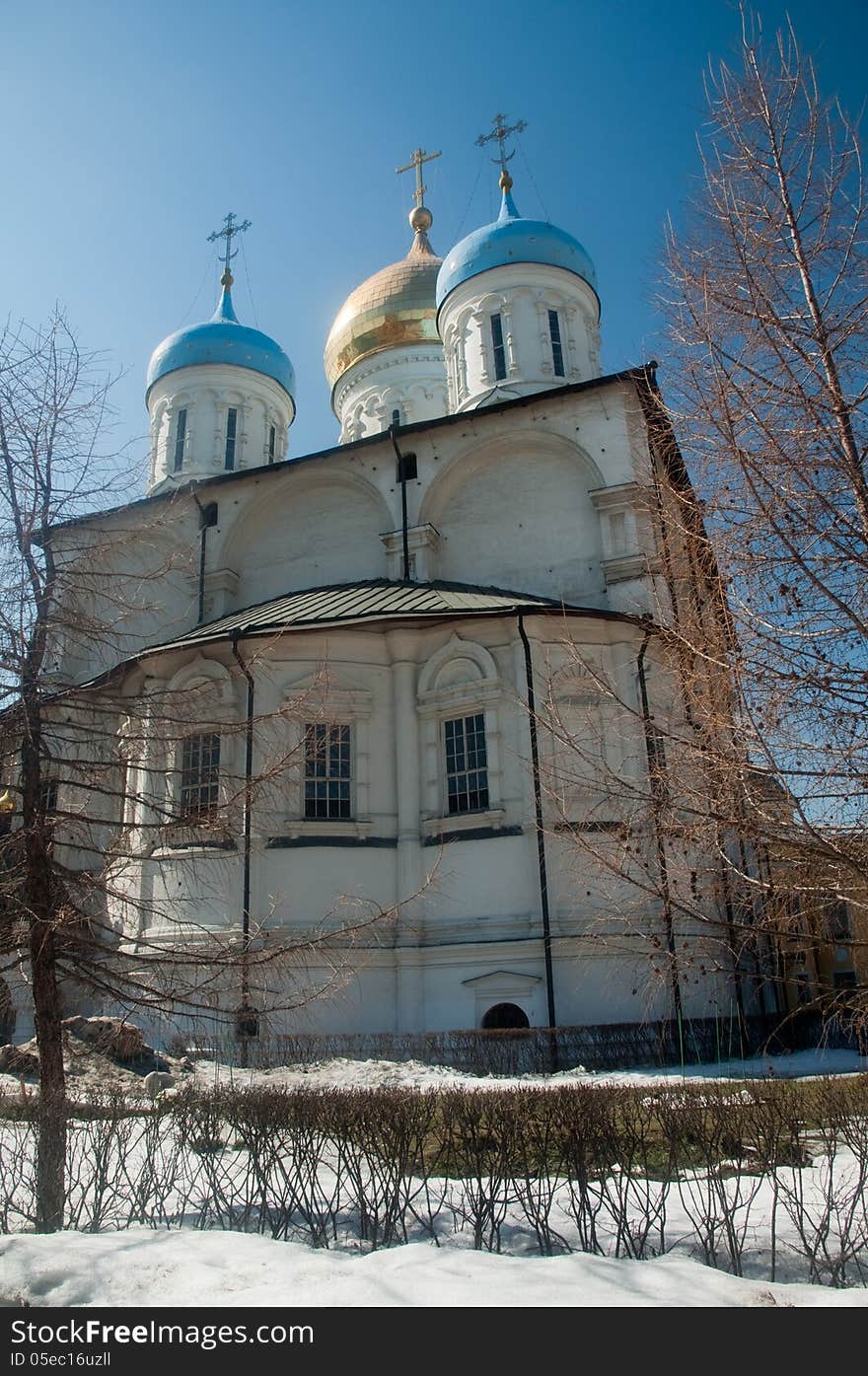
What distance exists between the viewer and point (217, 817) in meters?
6.93

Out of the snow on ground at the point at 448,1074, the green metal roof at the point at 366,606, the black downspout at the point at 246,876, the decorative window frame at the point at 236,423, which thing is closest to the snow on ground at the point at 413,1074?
the snow on ground at the point at 448,1074

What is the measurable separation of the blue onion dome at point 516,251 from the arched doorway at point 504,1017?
1630 cm

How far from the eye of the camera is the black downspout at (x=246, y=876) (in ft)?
23.1

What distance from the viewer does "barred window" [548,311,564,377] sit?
22281 millimetres

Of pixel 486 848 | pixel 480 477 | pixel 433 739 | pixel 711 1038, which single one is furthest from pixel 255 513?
pixel 711 1038

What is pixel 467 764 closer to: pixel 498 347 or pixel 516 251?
pixel 498 347

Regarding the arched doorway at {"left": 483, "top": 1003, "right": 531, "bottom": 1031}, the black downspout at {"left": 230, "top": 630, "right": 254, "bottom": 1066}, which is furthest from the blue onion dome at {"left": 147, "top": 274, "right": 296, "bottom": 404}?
the arched doorway at {"left": 483, "top": 1003, "right": 531, "bottom": 1031}

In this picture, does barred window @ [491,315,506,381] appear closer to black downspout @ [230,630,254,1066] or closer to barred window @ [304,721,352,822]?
black downspout @ [230,630,254,1066]

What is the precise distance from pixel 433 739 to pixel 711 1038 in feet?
18.7

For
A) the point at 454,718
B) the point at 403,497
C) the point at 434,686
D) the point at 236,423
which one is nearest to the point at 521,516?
the point at 403,497

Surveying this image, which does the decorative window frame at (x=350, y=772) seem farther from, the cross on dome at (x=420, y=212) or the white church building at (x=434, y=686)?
the cross on dome at (x=420, y=212)

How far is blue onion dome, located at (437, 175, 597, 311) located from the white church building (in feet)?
0.39
